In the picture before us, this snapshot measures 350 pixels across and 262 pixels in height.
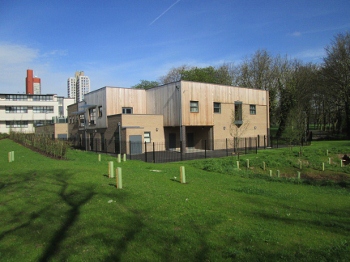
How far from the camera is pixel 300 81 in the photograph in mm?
46969

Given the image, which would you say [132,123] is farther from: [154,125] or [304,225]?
[304,225]

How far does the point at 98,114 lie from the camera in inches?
1297

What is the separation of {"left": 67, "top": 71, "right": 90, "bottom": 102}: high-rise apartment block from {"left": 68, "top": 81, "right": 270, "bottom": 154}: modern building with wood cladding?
111 meters

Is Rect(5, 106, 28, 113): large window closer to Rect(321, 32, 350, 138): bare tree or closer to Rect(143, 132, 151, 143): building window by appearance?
Rect(143, 132, 151, 143): building window

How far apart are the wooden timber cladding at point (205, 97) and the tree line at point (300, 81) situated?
7.17m

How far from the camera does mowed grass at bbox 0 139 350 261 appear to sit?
464cm

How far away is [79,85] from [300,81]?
120 metres

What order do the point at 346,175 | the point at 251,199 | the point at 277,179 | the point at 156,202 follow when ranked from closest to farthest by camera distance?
1. the point at 156,202
2. the point at 251,199
3. the point at 277,179
4. the point at 346,175

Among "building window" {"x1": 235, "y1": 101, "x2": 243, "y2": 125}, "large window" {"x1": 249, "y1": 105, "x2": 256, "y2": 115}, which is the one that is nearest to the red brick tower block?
"building window" {"x1": 235, "y1": 101, "x2": 243, "y2": 125}

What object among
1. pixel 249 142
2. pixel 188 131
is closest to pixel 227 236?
pixel 188 131

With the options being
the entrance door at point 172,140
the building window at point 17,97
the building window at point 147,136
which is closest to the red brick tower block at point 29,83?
the building window at point 17,97

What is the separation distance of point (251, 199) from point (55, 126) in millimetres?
41959

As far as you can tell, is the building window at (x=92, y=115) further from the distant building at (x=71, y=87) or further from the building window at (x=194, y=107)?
the distant building at (x=71, y=87)

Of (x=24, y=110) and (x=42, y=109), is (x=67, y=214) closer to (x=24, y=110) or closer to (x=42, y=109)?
(x=24, y=110)
